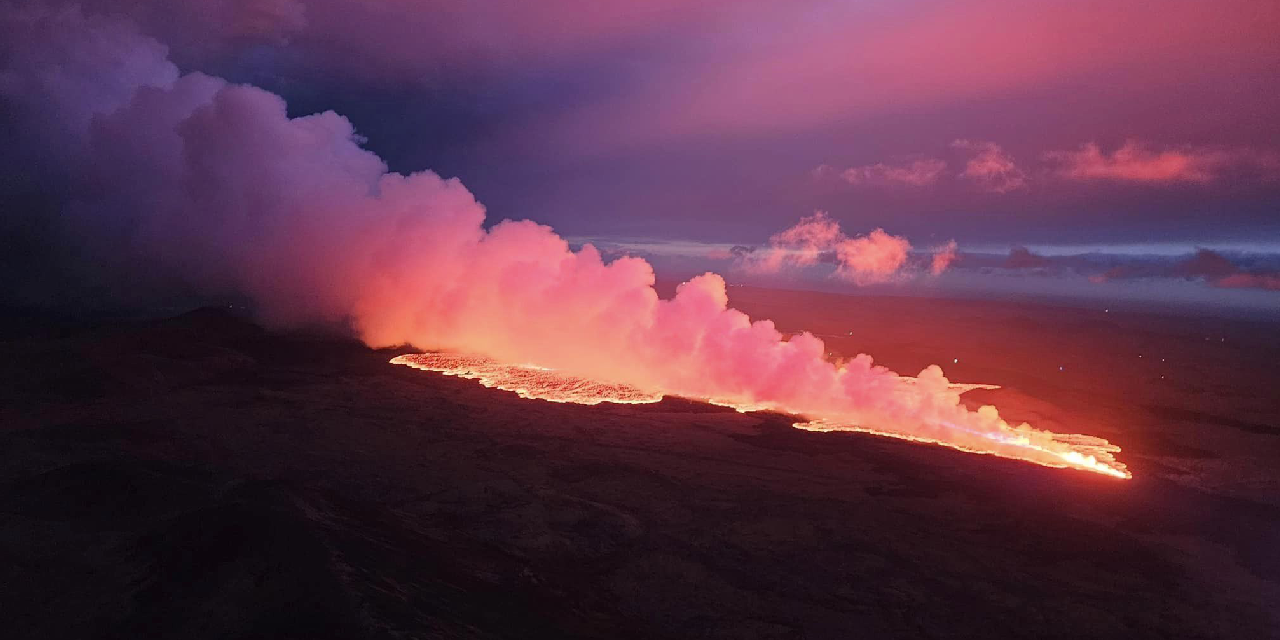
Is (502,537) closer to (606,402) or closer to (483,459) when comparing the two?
(483,459)

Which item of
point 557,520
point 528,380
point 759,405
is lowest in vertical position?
point 557,520

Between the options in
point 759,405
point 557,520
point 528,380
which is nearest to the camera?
point 557,520

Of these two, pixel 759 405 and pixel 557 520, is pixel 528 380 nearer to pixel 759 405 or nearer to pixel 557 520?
pixel 759 405

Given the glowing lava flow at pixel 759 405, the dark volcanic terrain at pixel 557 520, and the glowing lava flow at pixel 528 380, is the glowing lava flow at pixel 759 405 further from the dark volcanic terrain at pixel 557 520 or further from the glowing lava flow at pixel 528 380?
the dark volcanic terrain at pixel 557 520

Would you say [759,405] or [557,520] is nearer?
[557,520]

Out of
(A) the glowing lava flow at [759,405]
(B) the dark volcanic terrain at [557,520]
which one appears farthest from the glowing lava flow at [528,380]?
(B) the dark volcanic terrain at [557,520]

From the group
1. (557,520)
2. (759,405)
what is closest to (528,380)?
(759,405)

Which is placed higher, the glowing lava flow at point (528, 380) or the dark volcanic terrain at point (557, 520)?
the glowing lava flow at point (528, 380)
